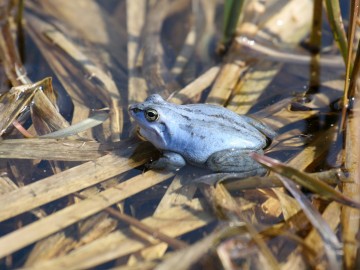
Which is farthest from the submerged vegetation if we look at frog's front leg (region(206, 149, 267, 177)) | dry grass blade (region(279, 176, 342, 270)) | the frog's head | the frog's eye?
the frog's eye

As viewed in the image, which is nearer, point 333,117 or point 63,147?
point 63,147

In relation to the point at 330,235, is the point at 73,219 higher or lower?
lower

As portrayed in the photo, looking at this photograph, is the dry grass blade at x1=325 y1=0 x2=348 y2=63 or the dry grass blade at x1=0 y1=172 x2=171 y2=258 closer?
the dry grass blade at x1=0 y1=172 x2=171 y2=258

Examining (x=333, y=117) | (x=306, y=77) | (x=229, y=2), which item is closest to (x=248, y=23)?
(x=229, y=2)

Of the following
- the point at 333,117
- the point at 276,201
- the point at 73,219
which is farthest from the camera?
the point at 333,117

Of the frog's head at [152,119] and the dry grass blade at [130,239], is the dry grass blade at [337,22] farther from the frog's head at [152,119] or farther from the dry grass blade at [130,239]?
the dry grass blade at [130,239]

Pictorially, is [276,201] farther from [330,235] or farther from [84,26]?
[84,26]

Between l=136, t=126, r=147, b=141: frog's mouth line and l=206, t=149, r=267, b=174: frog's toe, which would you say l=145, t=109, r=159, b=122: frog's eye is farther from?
l=206, t=149, r=267, b=174: frog's toe
